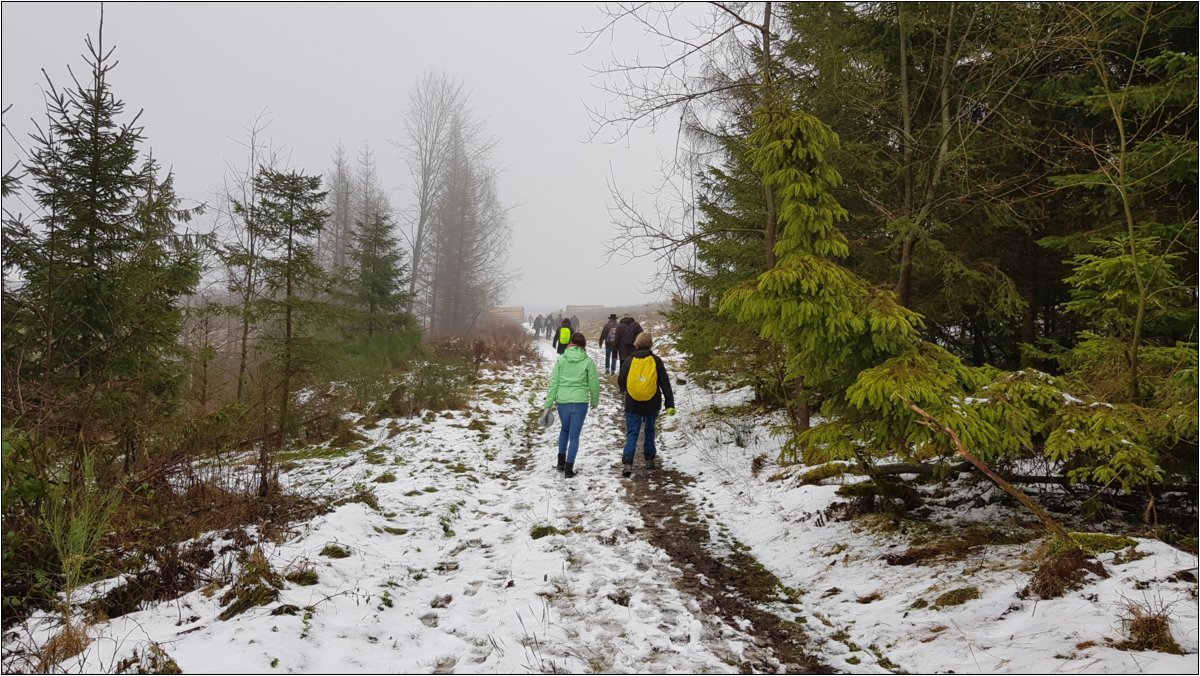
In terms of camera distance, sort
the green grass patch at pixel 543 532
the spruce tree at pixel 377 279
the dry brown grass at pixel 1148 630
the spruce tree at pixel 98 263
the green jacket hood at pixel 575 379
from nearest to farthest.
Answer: the dry brown grass at pixel 1148 630 < the green grass patch at pixel 543 532 < the spruce tree at pixel 98 263 < the green jacket hood at pixel 575 379 < the spruce tree at pixel 377 279

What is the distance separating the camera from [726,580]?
4074 millimetres

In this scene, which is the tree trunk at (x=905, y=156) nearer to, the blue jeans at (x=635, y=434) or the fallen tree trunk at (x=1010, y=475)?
the fallen tree trunk at (x=1010, y=475)

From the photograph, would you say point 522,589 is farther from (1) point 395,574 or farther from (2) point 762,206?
(2) point 762,206

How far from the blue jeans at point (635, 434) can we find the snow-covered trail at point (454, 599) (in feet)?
1.96

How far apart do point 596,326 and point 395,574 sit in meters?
44.1

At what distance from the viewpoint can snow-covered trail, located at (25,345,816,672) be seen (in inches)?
111

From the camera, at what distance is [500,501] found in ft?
19.9

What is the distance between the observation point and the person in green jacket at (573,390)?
706cm

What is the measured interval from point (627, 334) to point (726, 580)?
9309mm

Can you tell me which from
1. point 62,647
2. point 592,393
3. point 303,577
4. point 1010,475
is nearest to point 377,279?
point 592,393

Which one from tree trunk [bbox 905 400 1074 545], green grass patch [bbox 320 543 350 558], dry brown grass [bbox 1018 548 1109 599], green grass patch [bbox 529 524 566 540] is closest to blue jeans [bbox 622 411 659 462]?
green grass patch [bbox 529 524 566 540]

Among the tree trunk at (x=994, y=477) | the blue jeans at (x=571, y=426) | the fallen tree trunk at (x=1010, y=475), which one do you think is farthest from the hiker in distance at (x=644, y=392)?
the tree trunk at (x=994, y=477)

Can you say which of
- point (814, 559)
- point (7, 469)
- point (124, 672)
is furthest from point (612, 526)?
point (7, 469)

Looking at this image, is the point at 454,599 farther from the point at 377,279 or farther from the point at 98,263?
the point at 377,279
